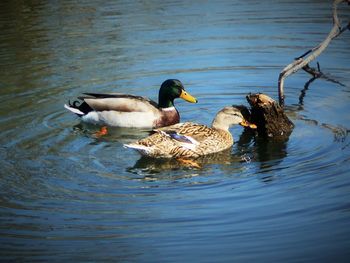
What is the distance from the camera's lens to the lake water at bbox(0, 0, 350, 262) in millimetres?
7016

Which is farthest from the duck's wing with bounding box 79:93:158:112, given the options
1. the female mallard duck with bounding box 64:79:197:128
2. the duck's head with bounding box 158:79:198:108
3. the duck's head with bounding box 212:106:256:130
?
the duck's head with bounding box 212:106:256:130

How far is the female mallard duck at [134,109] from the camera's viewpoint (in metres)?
11.7

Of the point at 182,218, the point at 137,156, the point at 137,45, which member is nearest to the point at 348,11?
the point at 137,45

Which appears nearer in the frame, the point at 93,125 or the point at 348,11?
the point at 93,125

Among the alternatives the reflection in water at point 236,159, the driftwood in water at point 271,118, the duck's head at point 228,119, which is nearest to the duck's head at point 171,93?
the duck's head at point 228,119

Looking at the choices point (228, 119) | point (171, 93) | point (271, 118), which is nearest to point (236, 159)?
point (228, 119)

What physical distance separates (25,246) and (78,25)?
12.2 m

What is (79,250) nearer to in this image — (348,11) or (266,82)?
(266,82)

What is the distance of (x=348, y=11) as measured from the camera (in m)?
17.6

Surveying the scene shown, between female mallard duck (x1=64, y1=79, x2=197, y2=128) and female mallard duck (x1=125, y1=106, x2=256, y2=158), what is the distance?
172cm

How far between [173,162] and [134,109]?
2.25 meters

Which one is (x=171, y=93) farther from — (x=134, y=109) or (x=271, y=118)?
(x=271, y=118)

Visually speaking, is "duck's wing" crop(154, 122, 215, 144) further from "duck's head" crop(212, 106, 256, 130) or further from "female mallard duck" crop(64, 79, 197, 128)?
"female mallard duck" crop(64, 79, 197, 128)

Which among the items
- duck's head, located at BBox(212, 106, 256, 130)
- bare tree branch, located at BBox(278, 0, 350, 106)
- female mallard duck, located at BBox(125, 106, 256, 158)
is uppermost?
bare tree branch, located at BBox(278, 0, 350, 106)
